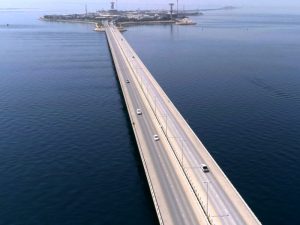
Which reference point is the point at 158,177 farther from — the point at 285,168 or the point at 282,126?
the point at 282,126

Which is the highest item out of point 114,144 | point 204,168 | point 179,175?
point 204,168

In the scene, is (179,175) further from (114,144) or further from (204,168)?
(114,144)

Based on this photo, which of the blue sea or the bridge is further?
the blue sea

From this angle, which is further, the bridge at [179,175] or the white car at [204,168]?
the white car at [204,168]

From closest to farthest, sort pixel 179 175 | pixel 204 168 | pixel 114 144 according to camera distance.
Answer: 1. pixel 204 168
2. pixel 179 175
3. pixel 114 144

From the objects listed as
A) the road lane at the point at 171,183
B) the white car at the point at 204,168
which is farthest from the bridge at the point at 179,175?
the white car at the point at 204,168

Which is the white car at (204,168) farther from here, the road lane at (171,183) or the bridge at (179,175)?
the road lane at (171,183)

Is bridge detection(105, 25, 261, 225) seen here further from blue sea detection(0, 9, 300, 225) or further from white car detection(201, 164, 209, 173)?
blue sea detection(0, 9, 300, 225)

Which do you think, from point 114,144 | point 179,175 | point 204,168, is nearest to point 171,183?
point 179,175

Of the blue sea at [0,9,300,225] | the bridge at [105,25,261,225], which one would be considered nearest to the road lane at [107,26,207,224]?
the bridge at [105,25,261,225]
